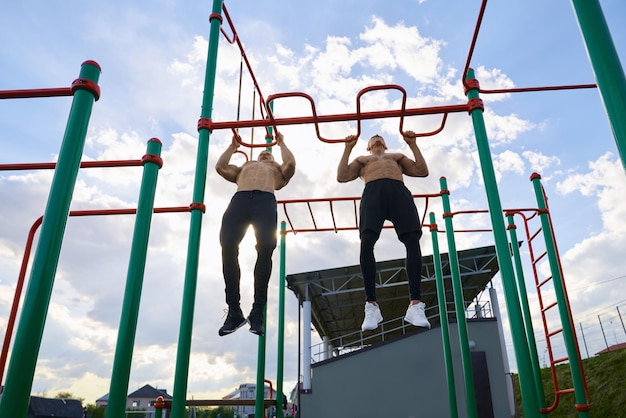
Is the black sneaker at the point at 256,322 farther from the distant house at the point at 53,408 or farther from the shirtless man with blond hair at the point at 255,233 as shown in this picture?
the distant house at the point at 53,408

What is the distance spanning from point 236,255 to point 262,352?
1.60 meters

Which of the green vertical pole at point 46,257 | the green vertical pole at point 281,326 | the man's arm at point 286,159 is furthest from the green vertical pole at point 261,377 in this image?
the green vertical pole at point 46,257

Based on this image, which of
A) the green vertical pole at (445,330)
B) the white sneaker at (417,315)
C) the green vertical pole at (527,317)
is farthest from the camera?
the green vertical pole at (445,330)

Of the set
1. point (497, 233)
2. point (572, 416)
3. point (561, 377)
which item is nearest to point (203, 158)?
point (497, 233)

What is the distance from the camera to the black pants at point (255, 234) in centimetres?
396

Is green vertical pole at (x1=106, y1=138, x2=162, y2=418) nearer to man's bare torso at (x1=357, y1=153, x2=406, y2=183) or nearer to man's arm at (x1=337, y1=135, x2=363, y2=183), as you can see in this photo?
man's arm at (x1=337, y1=135, x2=363, y2=183)

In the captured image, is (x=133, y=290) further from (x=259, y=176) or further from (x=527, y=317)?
(x=527, y=317)

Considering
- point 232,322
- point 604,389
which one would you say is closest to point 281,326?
point 232,322

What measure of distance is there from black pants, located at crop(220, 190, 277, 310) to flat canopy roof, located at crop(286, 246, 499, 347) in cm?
823

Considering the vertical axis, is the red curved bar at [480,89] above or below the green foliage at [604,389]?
above

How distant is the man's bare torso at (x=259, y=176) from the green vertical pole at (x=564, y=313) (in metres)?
3.33

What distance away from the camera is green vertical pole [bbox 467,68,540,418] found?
2705 mm

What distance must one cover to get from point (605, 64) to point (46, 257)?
A: 8.42 ft

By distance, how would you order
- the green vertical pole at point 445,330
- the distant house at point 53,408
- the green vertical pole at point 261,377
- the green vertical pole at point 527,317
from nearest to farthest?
the green vertical pole at point 261,377 < the green vertical pole at point 527,317 < the green vertical pole at point 445,330 < the distant house at point 53,408
